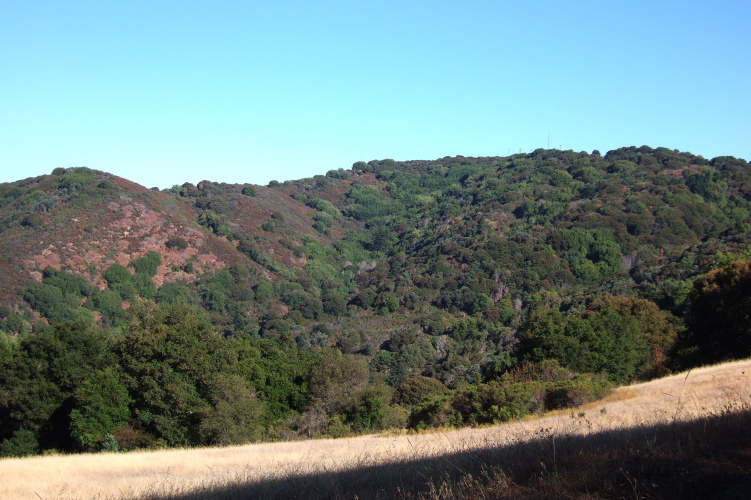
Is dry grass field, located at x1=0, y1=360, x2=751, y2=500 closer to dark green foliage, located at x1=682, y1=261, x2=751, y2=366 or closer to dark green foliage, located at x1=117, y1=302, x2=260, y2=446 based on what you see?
dark green foliage, located at x1=117, y1=302, x2=260, y2=446

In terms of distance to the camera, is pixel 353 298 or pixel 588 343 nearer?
pixel 588 343

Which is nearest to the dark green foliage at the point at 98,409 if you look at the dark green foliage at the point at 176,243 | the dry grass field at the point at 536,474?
the dry grass field at the point at 536,474

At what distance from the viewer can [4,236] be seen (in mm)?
100250

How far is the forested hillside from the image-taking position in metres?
30.4

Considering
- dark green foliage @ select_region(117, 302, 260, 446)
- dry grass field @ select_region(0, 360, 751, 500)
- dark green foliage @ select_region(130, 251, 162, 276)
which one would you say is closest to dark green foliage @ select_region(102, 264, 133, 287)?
dark green foliage @ select_region(130, 251, 162, 276)

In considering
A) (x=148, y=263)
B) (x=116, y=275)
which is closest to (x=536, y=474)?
(x=116, y=275)

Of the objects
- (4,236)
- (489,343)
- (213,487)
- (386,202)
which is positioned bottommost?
(489,343)

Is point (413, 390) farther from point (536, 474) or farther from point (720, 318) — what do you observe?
point (536, 474)

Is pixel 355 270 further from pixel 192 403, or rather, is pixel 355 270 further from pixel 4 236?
pixel 192 403

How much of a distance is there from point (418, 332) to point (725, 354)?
192 feet

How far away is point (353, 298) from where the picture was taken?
390 feet

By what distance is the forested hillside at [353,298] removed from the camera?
3041 centimetres

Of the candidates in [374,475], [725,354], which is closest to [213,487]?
[374,475]

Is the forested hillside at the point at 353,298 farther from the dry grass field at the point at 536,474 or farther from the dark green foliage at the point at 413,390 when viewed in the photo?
the dry grass field at the point at 536,474
